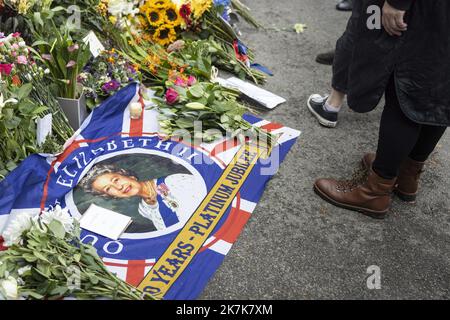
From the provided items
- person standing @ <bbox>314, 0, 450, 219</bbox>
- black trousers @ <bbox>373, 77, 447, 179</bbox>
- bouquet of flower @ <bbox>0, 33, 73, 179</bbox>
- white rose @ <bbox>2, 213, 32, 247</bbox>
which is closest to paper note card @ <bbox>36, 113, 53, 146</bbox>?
bouquet of flower @ <bbox>0, 33, 73, 179</bbox>

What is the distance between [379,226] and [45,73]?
179 centimetres

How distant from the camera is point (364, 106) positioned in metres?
1.69

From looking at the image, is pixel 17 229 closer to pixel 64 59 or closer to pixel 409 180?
pixel 64 59

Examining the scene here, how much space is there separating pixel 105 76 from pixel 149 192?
85 cm

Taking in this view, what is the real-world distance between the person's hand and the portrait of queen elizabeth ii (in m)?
1.05

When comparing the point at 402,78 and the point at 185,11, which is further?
the point at 185,11

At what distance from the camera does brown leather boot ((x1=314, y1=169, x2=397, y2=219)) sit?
1812 mm

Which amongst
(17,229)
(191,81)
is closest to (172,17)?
(191,81)

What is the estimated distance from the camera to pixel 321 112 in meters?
2.52

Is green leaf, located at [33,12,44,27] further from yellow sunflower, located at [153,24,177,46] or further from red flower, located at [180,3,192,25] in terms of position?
red flower, located at [180,3,192,25]

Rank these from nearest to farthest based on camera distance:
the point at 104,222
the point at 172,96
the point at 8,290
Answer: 1. the point at 8,290
2. the point at 104,222
3. the point at 172,96

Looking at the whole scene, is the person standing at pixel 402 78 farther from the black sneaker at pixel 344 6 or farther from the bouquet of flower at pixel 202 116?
the black sneaker at pixel 344 6

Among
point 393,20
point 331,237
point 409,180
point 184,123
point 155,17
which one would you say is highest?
point 393,20

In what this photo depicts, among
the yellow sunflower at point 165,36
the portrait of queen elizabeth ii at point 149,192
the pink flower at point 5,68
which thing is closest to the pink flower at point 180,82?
the yellow sunflower at point 165,36
